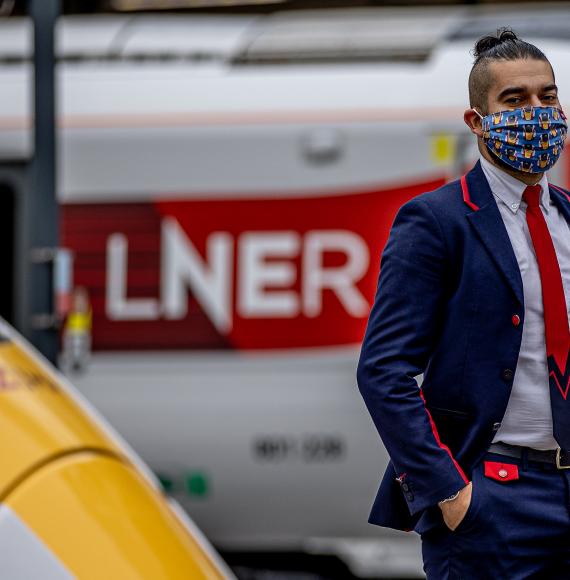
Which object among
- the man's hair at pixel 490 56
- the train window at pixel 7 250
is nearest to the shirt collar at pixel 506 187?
the man's hair at pixel 490 56

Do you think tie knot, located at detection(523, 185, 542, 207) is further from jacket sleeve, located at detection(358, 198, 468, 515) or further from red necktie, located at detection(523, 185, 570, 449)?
jacket sleeve, located at detection(358, 198, 468, 515)

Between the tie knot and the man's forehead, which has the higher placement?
the man's forehead

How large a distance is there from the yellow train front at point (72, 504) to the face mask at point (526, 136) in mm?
1168

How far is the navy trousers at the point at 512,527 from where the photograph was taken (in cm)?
215

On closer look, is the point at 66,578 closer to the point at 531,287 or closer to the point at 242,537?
the point at 531,287

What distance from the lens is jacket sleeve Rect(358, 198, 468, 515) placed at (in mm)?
2123

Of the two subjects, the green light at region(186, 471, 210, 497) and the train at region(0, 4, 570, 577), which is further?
the green light at region(186, 471, 210, 497)

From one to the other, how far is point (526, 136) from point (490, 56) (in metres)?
0.19

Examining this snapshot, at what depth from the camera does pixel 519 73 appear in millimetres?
2238

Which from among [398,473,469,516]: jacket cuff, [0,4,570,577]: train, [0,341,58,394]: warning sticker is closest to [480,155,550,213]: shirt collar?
[398,473,469,516]: jacket cuff

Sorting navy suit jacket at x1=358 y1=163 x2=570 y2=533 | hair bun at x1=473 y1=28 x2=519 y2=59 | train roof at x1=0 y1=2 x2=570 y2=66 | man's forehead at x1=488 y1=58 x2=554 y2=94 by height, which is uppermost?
train roof at x1=0 y1=2 x2=570 y2=66

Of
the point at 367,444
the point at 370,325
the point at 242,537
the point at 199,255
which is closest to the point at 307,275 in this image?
the point at 199,255

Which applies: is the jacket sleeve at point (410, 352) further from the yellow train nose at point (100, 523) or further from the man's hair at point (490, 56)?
the yellow train nose at point (100, 523)

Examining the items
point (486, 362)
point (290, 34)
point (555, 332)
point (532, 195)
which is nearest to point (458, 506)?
point (486, 362)
